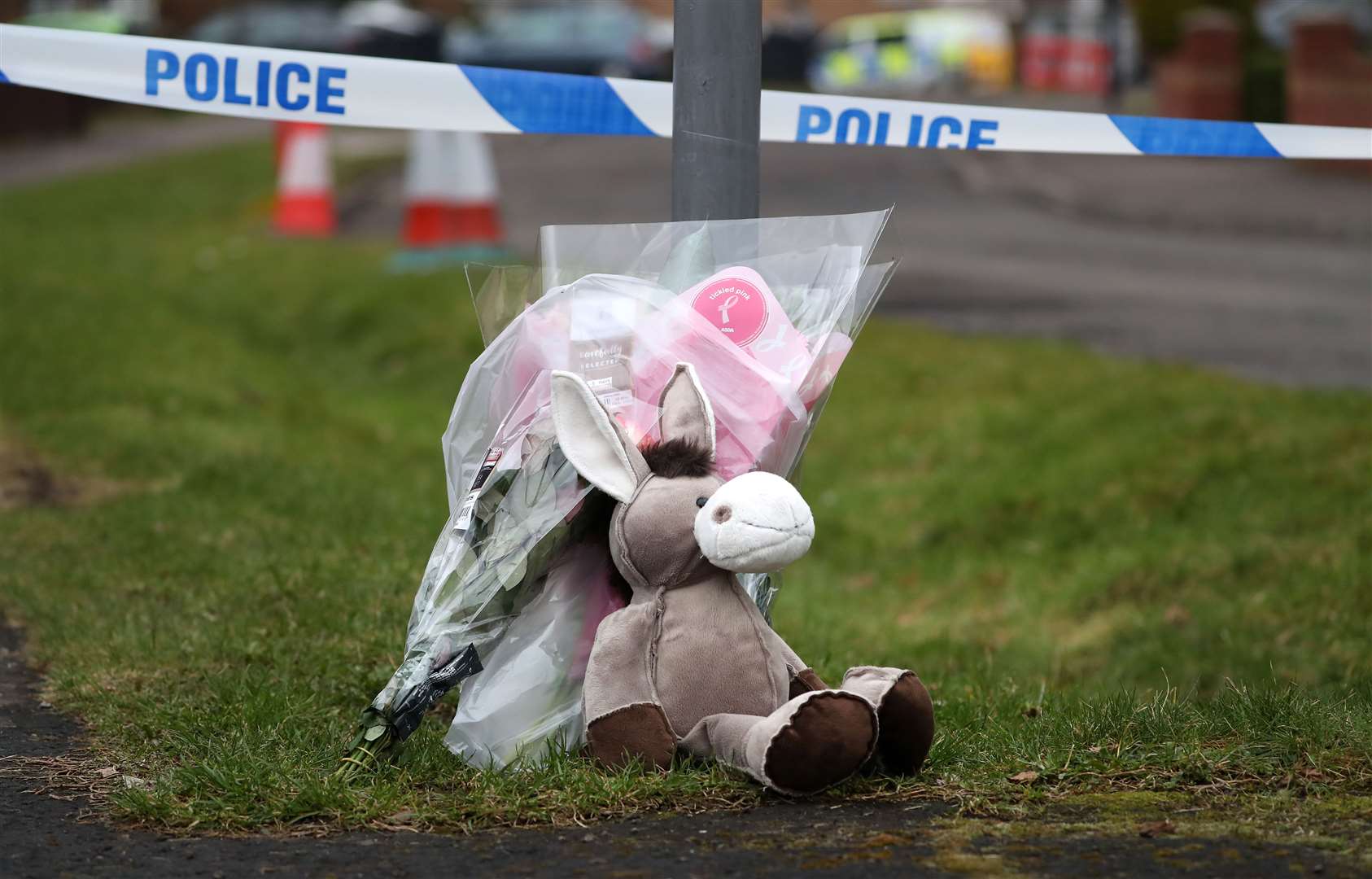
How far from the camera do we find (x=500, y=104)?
14.1ft

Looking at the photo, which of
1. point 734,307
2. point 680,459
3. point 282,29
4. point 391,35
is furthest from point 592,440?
point 282,29

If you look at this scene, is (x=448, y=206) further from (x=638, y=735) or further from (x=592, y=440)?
(x=638, y=735)

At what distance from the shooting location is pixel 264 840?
2.96 meters

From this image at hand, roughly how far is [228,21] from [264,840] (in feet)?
110

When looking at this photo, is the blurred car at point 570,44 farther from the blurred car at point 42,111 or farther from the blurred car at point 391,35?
Answer: the blurred car at point 42,111

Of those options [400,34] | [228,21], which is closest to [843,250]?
[400,34]

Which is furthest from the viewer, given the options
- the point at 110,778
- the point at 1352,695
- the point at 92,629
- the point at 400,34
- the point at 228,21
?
the point at 228,21

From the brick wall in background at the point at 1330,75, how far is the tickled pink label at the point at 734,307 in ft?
47.9

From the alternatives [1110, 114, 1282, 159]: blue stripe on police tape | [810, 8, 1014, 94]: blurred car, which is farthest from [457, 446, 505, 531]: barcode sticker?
[810, 8, 1014, 94]: blurred car

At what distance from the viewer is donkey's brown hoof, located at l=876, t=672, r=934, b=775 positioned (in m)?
3.13

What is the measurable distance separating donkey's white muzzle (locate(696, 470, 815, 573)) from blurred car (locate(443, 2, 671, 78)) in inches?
1051

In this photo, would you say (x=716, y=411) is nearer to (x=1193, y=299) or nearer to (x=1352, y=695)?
(x=1352, y=695)

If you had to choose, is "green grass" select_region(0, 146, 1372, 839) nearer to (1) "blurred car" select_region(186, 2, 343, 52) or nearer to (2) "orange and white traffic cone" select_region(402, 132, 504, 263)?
(2) "orange and white traffic cone" select_region(402, 132, 504, 263)

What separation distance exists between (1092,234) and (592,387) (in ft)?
38.2
